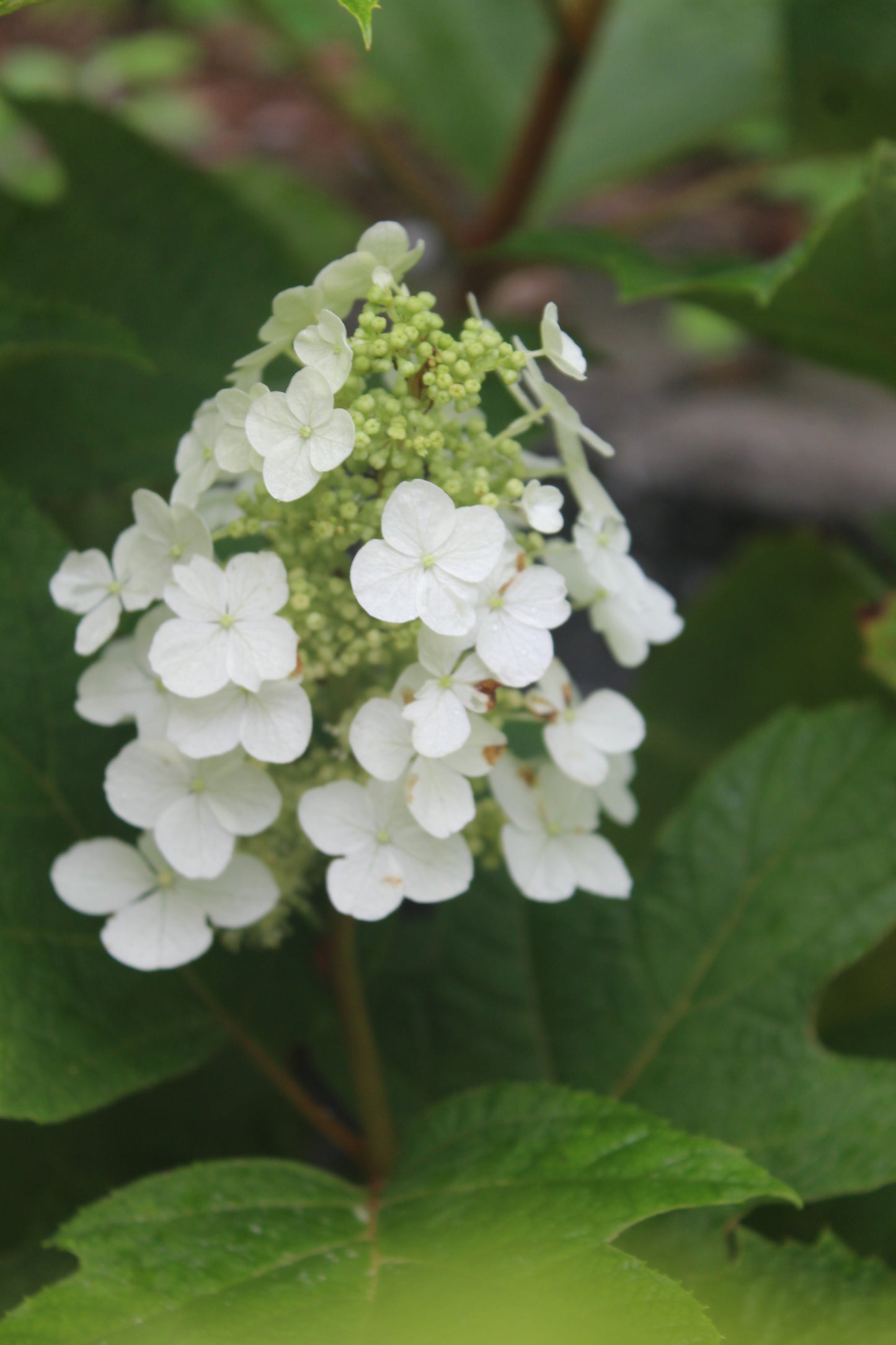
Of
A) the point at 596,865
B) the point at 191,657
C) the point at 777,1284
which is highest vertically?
the point at 191,657

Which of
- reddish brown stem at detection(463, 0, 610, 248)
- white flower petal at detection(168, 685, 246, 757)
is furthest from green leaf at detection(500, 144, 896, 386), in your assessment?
white flower petal at detection(168, 685, 246, 757)

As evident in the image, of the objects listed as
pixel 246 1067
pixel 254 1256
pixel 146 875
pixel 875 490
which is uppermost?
pixel 146 875

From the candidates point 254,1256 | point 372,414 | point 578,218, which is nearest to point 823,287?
point 372,414

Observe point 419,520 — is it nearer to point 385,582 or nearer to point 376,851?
point 385,582

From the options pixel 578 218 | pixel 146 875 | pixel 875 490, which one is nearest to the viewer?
pixel 146 875

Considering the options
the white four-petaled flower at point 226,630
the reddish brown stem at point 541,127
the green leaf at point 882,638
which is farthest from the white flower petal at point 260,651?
the reddish brown stem at point 541,127

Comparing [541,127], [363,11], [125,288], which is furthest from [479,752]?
[541,127]

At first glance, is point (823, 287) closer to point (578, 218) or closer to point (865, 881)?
point (865, 881)

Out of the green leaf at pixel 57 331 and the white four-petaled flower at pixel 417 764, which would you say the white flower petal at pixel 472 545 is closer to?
the white four-petaled flower at pixel 417 764
